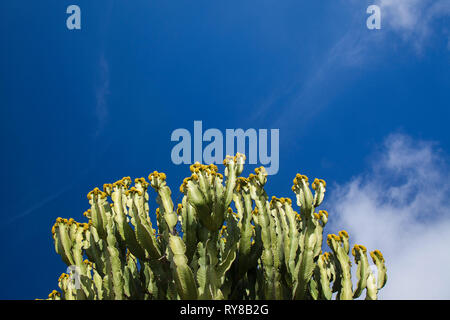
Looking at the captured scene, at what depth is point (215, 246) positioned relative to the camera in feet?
14.5

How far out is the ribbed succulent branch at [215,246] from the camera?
4.46m

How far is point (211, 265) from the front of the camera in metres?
4.17

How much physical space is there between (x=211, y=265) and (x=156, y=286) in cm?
134

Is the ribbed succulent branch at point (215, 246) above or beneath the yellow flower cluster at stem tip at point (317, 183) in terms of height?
beneath

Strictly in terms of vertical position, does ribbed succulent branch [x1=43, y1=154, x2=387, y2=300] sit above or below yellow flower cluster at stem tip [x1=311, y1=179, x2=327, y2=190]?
below

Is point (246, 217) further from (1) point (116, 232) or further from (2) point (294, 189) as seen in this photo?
(1) point (116, 232)

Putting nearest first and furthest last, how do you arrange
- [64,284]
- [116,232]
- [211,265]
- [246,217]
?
1. [211,265]
2. [246,217]
3. [116,232]
4. [64,284]

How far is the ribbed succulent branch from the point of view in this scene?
4.46m

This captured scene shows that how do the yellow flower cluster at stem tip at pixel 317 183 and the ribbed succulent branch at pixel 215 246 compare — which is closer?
the ribbed succulent branch at pixel 215 246

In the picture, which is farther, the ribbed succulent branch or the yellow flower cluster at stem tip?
the yellow flower cluster at stem tip

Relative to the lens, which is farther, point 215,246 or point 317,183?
point 317,183
